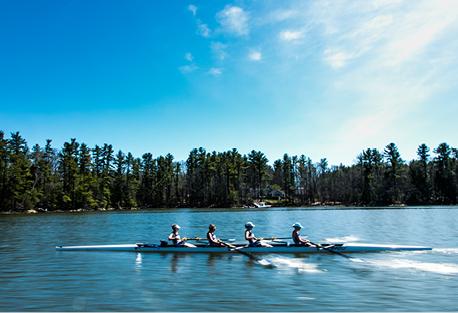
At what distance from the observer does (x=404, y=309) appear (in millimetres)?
11867

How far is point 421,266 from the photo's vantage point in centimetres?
1864

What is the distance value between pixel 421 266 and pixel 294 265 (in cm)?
608

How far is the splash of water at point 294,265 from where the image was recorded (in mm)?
18531

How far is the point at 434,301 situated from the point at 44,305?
1288cm

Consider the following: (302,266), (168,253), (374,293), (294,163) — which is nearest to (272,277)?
(302,266)

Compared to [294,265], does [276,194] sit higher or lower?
higher

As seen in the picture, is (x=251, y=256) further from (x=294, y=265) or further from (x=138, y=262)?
(x=138, y=262)

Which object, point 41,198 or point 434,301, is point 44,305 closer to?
point 434,301

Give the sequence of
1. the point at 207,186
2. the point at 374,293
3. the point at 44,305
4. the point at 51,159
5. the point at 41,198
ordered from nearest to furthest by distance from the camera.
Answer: the point at 44,305 < the point at 374,293 < the point at 41,198 < the point at 51,159 < the point at 207,186

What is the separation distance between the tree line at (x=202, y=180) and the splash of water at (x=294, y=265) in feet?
282

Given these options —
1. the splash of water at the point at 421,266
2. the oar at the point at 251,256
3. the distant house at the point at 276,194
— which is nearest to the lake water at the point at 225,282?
the splash of water at the point at 421,266

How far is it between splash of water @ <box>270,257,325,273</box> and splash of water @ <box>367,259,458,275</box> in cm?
341

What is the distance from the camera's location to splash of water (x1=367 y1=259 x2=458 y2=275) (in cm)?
1750

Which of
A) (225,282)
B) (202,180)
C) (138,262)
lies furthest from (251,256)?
(202,180)
